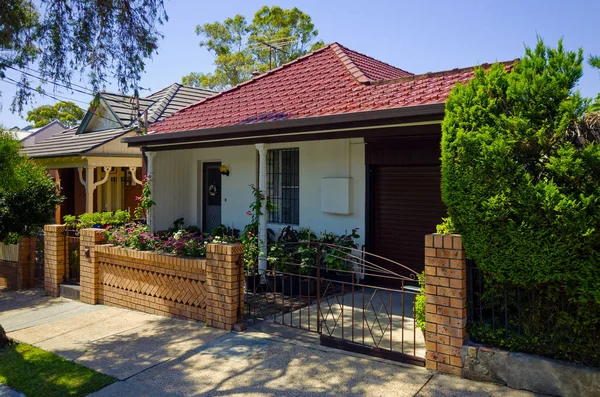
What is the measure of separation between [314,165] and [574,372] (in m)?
6.11

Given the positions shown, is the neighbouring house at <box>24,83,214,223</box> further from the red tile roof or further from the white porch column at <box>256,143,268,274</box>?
the white porch column at <box>256,143,268,274</box>

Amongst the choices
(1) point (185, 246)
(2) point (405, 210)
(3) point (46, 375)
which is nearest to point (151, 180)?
(1) point (185, 246)

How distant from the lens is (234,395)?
4480 mm

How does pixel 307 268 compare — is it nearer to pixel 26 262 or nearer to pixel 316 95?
pixel 316 95

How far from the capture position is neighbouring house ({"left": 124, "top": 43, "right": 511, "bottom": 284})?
24.5 ft

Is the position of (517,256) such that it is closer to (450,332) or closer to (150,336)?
(450,332)

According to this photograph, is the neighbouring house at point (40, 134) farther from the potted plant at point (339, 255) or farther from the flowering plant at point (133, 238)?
the potted plant at point (339, 255)

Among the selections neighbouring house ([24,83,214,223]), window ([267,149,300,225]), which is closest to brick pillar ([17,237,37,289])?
neighbouring house ([24,83,214,223])

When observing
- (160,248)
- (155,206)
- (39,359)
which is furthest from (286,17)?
(39,359)

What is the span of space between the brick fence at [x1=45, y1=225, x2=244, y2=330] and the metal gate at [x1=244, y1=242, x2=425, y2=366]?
18.2 inches

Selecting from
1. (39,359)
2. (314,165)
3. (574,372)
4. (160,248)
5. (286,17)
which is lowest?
(39,359)

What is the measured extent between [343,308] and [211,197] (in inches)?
230

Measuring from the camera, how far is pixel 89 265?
841 centimetres

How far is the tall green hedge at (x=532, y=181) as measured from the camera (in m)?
3.71
